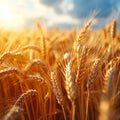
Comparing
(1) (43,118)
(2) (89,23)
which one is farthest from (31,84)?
(2) (89,23)

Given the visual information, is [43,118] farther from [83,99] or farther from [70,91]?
[70,91]

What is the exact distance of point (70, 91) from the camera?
183 cm

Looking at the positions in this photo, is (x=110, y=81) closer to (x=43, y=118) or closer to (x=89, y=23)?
(x=43, y=118)

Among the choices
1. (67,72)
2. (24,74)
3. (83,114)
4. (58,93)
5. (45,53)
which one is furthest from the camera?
(45,53)

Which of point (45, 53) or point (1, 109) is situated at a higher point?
point (45, 53)

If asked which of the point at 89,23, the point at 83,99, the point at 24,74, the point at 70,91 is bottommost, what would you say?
the point at 70,91

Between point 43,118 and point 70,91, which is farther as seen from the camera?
point 43,118

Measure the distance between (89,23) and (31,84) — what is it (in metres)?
0.70

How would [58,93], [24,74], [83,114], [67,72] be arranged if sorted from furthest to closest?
[24,74], [83,114], [58,93], [67,72]

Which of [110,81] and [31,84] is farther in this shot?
[31,84]

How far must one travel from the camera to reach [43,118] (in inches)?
95.6

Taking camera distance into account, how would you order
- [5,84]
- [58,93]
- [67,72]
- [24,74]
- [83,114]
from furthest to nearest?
[5,84] < [24,74] < [83,114] < [58,93] < [67,72]

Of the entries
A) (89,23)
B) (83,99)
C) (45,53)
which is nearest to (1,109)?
(83,99)

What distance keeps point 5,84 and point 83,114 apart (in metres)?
0.80
